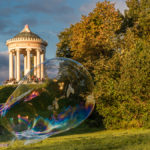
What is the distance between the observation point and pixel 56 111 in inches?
289

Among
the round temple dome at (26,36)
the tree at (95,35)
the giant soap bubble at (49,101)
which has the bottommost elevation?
the giant soap bubble at (49,101)

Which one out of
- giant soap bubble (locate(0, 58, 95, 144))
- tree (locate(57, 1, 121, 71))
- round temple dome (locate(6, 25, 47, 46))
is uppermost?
round temple dome (locate(6, 25, 47, 46))

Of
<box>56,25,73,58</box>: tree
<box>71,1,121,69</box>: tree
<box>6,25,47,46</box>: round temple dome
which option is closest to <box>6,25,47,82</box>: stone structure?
<box>6,25,47,46</box>: round temple dome

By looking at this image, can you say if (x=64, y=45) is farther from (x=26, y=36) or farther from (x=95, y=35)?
(x=26, y=36)

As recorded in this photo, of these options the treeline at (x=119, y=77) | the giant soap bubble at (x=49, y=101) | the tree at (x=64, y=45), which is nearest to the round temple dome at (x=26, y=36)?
the tree at (x=64, y=45)

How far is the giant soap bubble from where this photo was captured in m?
7.25

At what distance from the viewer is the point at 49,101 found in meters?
7.16

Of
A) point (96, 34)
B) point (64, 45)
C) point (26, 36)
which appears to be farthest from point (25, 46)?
point (96, 34)

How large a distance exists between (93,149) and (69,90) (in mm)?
4416

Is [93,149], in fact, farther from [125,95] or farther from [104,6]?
[104,6]

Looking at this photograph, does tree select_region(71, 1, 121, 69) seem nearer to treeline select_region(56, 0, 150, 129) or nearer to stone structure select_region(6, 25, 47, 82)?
treeline select_region(56, 0, 150, 129)

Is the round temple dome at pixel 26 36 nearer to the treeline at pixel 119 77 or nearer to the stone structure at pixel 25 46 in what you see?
the stone structure at pixel 25 46

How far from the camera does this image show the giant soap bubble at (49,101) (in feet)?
23.8

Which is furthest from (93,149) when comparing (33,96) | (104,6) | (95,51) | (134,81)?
(104,6)
